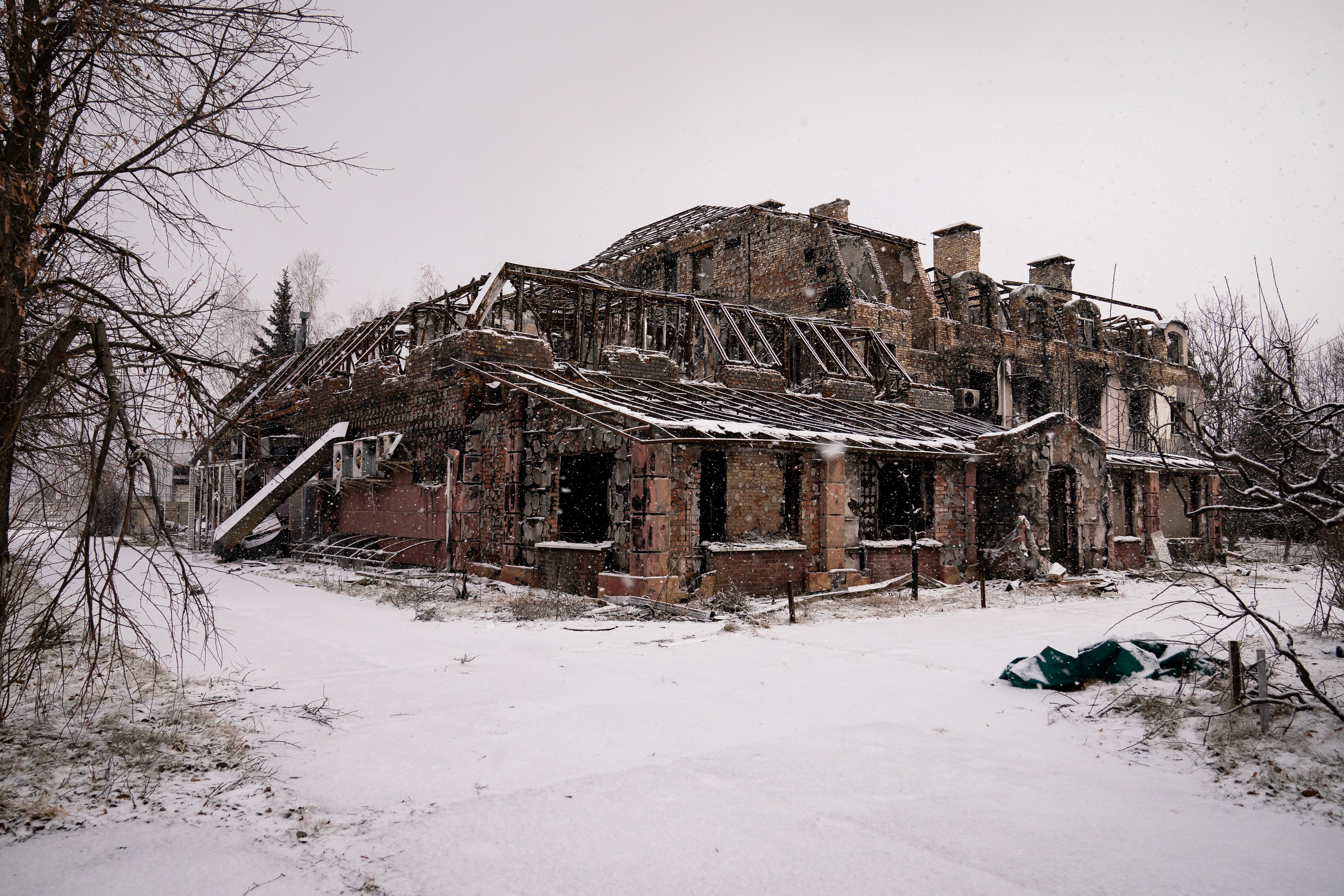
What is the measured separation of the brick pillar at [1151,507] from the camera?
20.4 metres

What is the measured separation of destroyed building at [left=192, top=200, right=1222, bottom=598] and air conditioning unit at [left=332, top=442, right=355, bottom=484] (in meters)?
0.05

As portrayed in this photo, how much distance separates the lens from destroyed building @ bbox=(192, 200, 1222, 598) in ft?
44.6

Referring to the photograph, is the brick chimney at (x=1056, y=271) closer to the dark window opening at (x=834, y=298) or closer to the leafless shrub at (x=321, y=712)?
the dark window opening at (x=834, y=298)

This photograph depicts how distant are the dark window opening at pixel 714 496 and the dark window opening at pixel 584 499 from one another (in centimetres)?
172

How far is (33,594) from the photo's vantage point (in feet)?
42.2

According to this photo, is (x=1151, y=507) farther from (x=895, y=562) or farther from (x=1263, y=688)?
(x=1263, y=688)

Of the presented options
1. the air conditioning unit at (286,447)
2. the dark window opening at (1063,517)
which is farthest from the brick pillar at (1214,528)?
the air conditioning unit at (286,447)

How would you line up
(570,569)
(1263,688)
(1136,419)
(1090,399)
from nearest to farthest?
(1263,688)
(570,569)
(1090,399)
(1136,419)

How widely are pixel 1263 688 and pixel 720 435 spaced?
305 inches

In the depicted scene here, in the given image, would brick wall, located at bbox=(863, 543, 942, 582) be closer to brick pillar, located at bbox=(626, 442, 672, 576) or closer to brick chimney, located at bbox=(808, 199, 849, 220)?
brick pillar, located at bbox=(626, 442, 672, 576)

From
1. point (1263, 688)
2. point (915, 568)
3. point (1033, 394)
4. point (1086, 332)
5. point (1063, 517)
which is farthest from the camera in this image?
point (1086, 332)

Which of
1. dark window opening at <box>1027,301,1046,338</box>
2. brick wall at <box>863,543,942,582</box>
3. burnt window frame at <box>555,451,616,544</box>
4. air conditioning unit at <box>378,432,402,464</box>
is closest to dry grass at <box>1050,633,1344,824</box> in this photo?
brick wall at <box>863,543,942,582</box>

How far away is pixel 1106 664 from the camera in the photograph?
23.0 feet

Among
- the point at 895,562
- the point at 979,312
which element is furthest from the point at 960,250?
the point at 895,562
